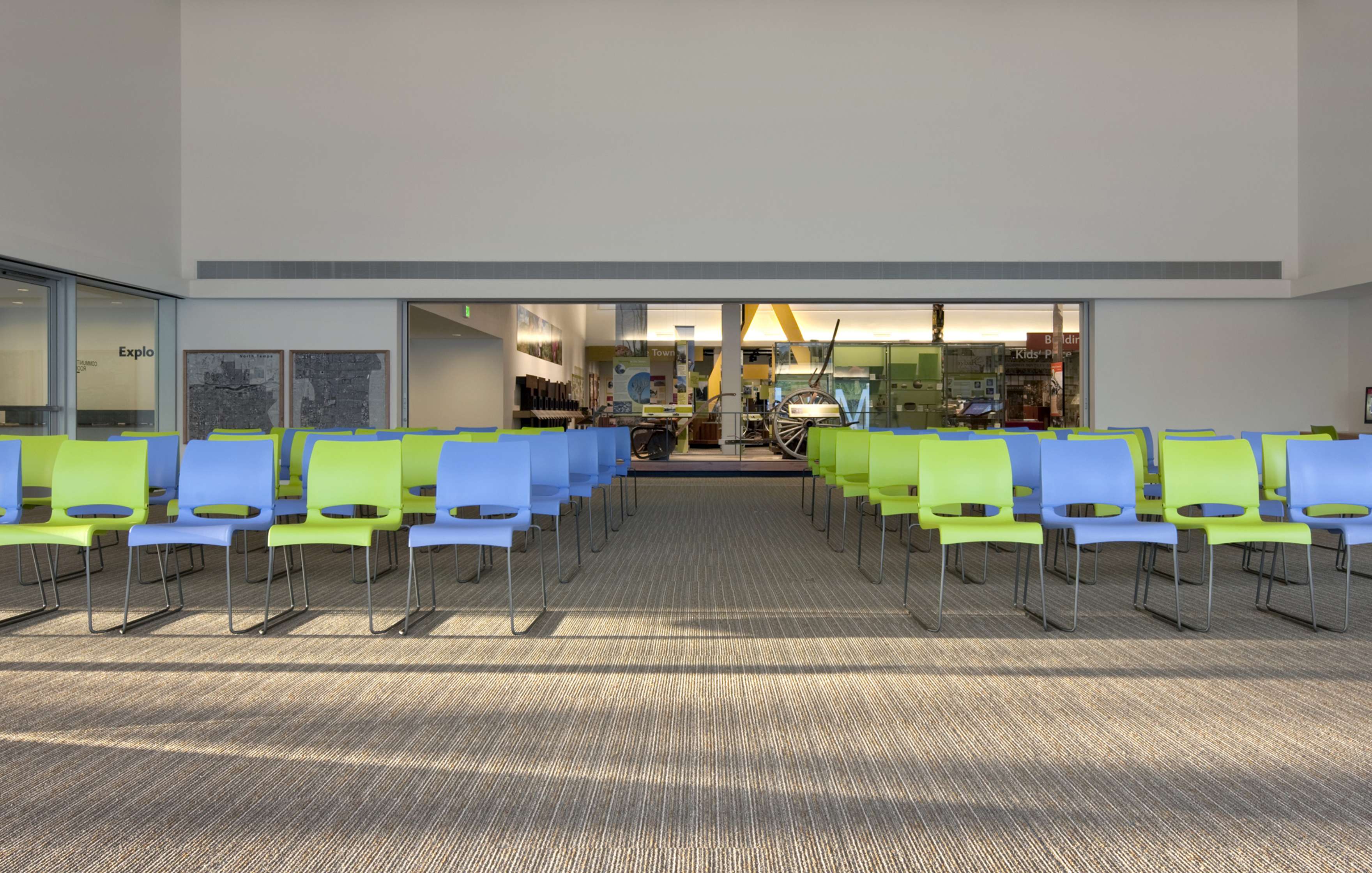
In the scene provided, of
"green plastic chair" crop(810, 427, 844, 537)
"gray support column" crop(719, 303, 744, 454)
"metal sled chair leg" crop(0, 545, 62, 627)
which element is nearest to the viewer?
"metal sled chair leg" crop(0, 545, 62, 627)

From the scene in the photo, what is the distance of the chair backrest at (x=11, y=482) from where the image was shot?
14.3ft

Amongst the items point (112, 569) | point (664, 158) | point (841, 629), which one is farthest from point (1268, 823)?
point (664, 158)

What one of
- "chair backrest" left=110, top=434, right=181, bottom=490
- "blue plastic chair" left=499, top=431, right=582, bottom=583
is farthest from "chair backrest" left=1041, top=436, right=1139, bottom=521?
"chair backrest" left=110, top=434, right=181, bottom=490

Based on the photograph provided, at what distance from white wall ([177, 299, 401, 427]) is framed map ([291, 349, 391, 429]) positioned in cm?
7

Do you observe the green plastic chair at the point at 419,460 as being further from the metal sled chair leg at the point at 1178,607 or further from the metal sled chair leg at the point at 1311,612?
the metal sled chair leg at the point at 1311,612

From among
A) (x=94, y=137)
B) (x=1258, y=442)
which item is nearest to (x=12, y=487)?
(x=94, y=137)

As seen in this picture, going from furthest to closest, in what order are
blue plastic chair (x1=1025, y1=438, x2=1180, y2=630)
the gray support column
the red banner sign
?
the gray support column
the red banner sign
blue plastic chair (x1=1025, y1=438, x2=1180, y2=630)

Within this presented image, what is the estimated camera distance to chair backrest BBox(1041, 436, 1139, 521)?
4.36m

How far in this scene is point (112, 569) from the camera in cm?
562

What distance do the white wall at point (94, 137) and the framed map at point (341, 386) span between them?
185cm

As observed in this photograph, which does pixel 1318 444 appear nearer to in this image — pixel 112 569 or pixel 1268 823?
pixel 1268 823

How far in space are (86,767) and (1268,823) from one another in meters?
3.21

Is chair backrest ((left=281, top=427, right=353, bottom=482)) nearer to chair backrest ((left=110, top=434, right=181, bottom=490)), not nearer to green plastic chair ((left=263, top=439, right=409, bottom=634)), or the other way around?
chair backrest ((left=110, top=434, right=181, bottom=490))

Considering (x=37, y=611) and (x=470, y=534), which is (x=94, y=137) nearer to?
(x=37, y=611)
